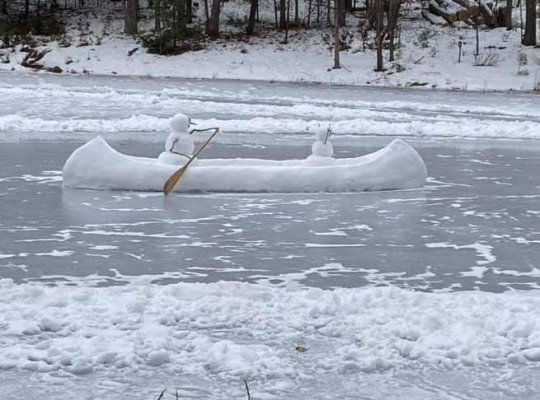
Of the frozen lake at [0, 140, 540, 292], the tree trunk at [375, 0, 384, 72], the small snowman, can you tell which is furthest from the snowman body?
the tree trunk at [375, 0, 384, 72]

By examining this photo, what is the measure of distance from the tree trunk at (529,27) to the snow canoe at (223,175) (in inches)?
1163

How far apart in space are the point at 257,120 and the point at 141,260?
40.6 feet

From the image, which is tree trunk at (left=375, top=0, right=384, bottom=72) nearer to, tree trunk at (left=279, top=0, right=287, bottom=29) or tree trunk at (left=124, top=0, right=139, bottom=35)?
tree trunk at (left=279, top=0, right=287, bottom=29)

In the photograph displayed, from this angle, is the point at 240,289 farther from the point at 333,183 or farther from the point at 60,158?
the point at 60,158

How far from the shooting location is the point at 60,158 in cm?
Result: 1320

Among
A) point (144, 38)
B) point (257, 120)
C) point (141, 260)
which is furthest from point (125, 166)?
point (144, 38)

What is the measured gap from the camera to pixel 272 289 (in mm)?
6457

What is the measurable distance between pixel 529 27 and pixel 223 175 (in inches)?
1225

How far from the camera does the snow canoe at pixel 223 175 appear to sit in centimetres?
1084

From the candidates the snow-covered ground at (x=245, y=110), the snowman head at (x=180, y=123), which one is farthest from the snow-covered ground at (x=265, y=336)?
the snow-covered ground at (x=245, y=110)

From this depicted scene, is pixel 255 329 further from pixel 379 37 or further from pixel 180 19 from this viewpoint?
pixel 180 19

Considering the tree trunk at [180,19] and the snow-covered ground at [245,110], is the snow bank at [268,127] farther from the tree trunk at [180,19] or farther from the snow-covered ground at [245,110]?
the tree trunk at [180,19]

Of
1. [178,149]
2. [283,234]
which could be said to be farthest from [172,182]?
[283,234]

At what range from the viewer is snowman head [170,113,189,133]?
36.6 ft
